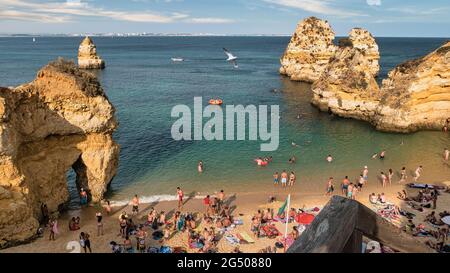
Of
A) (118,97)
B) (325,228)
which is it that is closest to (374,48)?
(118,97)

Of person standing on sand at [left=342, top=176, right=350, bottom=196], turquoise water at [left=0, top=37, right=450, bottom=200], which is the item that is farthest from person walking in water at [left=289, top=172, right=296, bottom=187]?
person standing on sand at [left=342, top=176, right=350, bottom=196]

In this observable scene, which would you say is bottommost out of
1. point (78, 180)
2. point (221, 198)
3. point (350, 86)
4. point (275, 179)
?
point (221, 198)

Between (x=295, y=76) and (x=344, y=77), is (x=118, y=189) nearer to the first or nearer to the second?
→ (x=344, y=77)

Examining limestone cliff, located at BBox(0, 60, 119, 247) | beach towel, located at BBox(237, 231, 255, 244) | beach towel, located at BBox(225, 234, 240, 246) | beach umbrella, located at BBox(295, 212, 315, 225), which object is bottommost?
beach towel, located at BBox(225, 234, 240, 246)

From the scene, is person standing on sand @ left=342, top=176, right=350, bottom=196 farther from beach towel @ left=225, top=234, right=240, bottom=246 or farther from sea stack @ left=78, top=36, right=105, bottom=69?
sea stack @ left=78, top=36, right=105, bottom=69

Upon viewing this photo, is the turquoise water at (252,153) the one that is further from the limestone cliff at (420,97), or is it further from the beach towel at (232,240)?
the beach towel at (232,240)

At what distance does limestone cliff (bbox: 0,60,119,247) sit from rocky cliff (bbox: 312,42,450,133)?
32.7 meters

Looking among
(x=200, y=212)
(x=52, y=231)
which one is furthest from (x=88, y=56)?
(x=52, y=231)

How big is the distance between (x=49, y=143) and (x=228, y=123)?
86.2ft

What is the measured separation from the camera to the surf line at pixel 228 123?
131 feet

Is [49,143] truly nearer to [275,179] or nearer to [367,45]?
[275,179]

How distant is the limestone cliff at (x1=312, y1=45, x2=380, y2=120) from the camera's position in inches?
1817

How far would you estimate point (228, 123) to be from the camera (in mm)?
46188

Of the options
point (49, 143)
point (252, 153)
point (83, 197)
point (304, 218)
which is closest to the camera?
point (304, 218)
